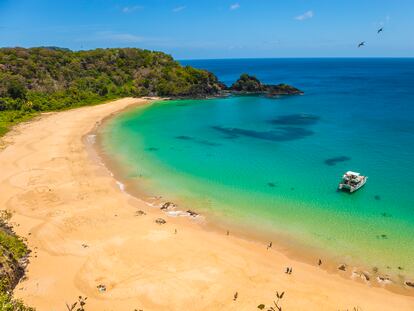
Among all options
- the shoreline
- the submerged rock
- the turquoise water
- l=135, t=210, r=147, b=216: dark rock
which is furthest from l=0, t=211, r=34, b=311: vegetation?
the turquoise water

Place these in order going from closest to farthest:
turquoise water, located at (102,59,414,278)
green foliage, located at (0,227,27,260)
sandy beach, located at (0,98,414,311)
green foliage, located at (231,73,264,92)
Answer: sandy beach, located at (0,98,414,311) < green foliage, located at (0,227,27,260) < turquoise water, located at (102,59,414,278) < green foliage, located at (231,73,264,92)

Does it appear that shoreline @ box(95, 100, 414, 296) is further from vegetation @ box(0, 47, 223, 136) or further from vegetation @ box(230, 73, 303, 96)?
vegetation @ box(230, 73, 303, 96)

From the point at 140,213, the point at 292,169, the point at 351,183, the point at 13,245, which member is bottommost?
the point at 140,213

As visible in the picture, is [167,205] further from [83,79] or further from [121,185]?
[83,79]

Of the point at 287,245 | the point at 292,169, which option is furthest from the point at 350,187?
the point at 287,245

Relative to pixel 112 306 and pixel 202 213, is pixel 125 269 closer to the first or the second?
pixel 112 306

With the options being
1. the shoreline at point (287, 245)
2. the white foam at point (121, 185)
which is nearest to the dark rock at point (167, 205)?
the shoreline at point (287, 245)

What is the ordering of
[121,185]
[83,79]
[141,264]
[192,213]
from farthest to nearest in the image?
[83,79], [121,185], [192,213], [141,264]
